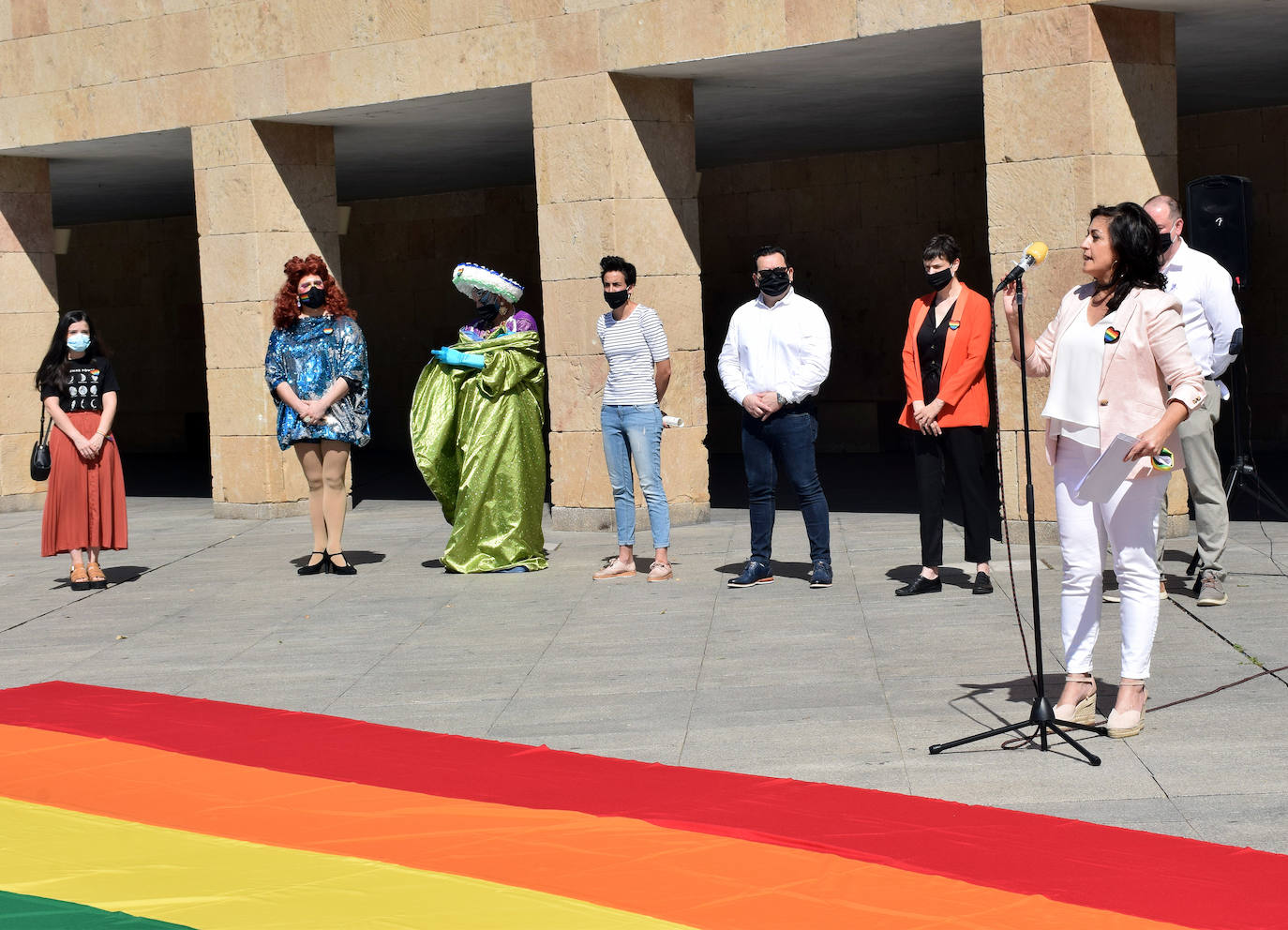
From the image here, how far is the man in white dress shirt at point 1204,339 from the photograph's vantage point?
24.2 feet

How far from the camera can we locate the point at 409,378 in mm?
21688

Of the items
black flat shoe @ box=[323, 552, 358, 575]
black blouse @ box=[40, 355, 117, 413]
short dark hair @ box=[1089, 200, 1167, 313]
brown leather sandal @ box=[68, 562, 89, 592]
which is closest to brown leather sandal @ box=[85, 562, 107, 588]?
brown leather sandal @ box=[68, 562, 89, 592]

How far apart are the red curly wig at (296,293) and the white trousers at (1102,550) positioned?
5434 mm

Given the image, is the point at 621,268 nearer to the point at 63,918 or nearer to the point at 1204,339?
the point at 1204,339

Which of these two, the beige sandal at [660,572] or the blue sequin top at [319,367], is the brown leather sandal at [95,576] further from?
the beige sandal at [660,572]

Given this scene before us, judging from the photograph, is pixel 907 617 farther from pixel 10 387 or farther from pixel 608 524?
pixel 10 387

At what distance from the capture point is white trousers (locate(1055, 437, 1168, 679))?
5250mm


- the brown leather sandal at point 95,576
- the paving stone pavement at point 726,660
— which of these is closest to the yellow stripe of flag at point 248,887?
the paving stone pavement at point 726,660

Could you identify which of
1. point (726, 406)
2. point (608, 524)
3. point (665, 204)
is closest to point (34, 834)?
point (608, 524)

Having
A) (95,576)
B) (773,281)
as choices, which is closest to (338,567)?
(95,576)

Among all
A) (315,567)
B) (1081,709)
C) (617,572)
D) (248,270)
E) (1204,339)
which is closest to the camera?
(1081,709)

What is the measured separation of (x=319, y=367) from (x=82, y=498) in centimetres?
167

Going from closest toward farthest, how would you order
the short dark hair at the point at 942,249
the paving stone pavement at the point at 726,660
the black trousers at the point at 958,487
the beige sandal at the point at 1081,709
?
the paving stone pavement at the point at 726,660
the beige sandal at the point at 1081,709
the short dark hair at the point at 942,249
the black trousers at the point at 958,487

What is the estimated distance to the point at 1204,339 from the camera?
720 centimetres
